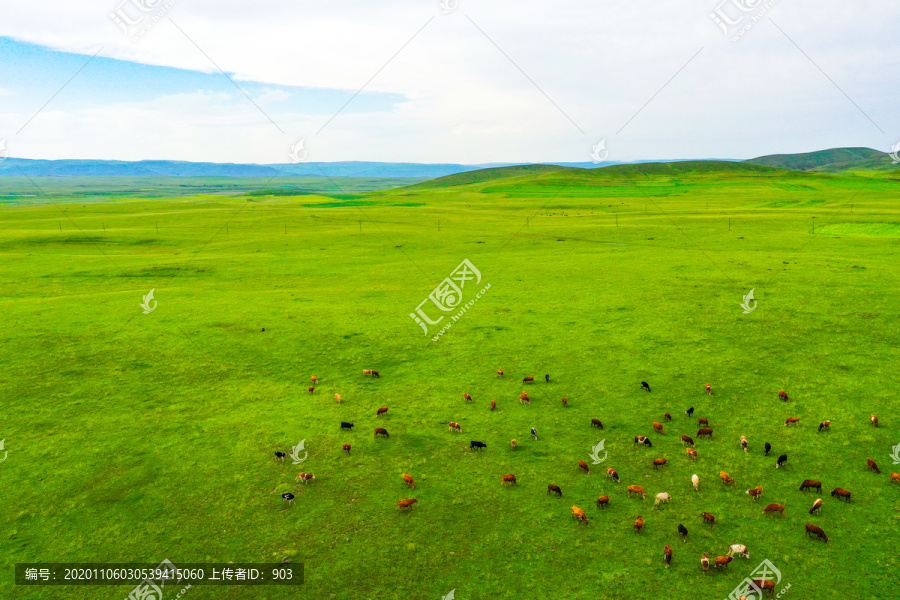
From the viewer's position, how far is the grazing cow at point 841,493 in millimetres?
12375

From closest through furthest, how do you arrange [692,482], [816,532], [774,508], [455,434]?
[816,532] < [774,508] < [692,482] < [455,434]

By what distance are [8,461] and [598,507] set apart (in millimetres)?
17152

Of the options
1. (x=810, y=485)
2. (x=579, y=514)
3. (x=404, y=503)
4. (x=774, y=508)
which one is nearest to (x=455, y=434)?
(x=404, y=503)

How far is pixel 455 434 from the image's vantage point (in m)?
16.2

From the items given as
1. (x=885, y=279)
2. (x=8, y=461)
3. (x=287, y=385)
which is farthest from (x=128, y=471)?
(x=885, y=279)

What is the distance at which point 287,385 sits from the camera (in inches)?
794

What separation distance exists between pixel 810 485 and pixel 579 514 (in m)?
6.24

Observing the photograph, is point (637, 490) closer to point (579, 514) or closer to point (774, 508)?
point (579, 514)

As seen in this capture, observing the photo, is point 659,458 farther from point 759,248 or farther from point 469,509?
point 759,248

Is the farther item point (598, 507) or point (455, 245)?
point (455, 245)

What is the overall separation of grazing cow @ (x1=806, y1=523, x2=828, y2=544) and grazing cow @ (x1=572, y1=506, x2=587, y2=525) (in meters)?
4.95

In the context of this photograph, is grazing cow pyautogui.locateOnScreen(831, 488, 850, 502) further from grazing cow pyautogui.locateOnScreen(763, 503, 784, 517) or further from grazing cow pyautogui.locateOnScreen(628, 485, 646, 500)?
grazing cow pyautogui.locateOnScreen(628, 485, 646, 500)

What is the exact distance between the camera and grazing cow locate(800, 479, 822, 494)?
12.7 m

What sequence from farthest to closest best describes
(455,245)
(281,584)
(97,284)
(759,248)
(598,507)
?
1. (455,245)
2. (759,248)
3. (97,284)
4. (598,507)
5. (281,584)
